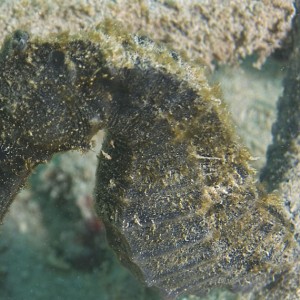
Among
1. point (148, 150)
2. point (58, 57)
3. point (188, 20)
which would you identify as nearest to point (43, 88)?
point (58, 57)

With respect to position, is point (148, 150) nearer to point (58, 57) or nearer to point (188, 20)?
point (58, 57)

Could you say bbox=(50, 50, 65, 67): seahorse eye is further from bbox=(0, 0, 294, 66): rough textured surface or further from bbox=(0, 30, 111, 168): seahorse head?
bbox=(0, 0, 294, 66): rough textured surface

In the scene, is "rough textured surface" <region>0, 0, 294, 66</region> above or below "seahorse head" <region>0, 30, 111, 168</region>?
above

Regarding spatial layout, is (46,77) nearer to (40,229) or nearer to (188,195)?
(188,195)

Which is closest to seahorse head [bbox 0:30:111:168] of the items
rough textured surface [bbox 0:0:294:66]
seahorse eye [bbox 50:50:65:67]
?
seahorse eye [bbox 50:50:65:67]

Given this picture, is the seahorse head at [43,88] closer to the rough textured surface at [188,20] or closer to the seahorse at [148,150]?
the seahorse at [148,150]

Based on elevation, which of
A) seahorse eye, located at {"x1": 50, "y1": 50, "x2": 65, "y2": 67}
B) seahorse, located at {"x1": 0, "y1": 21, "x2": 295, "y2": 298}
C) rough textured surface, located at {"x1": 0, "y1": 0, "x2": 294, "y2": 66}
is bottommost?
seahorse, located at {"x1": 0, "y1": 21, "x2": 295, "y2": 298}
